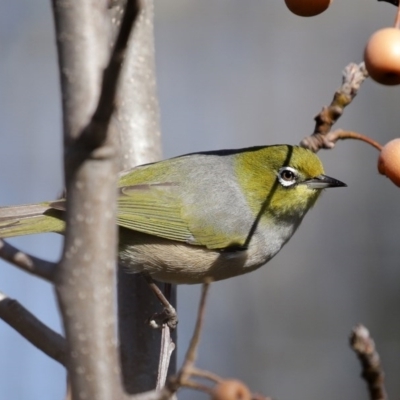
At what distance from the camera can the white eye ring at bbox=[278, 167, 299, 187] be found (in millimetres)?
3814

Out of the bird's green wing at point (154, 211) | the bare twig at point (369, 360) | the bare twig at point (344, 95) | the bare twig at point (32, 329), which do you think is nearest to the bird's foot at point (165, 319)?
the bird's green wing at point (154, 211)

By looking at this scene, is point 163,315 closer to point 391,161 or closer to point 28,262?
point 391,161

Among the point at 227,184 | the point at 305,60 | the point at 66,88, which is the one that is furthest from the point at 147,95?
the point at 305,60

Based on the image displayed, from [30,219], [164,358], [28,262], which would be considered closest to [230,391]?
[28,262]

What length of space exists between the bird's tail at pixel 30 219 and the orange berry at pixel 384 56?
4.66 feet

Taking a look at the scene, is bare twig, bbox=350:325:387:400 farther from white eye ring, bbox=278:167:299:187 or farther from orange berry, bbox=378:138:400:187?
white eye ring, bbox=278:167:299:187

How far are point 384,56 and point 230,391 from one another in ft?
3.89

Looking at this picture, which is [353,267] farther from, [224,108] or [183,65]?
Result: [183,65]

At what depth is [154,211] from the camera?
364cm

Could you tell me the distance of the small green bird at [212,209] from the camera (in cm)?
356

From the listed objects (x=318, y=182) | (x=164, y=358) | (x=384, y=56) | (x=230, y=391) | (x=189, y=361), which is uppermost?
(x=384, y=56)

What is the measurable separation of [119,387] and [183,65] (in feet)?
27.0

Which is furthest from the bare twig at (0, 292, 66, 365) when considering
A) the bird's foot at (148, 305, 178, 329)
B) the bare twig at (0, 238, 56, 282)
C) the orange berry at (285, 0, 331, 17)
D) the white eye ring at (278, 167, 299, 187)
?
the white eye ring at (278, 167, 299, 187)

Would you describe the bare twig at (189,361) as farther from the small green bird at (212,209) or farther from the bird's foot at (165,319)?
the small green bird at (212,209)
